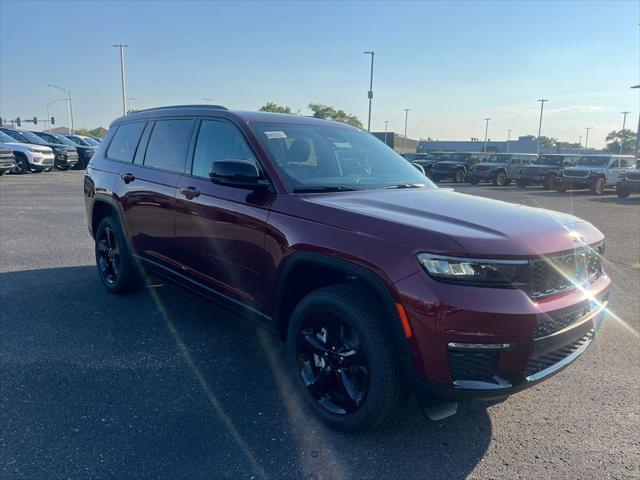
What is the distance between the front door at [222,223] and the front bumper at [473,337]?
121cm

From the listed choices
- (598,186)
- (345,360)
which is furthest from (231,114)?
(598,186)

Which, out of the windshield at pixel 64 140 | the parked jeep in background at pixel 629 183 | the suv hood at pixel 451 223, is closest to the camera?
the suv hood at pixel 451 223

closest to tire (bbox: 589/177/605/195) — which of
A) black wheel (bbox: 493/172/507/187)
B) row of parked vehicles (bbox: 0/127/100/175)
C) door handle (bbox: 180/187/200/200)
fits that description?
black wheel (bbox: 493/172/507/187)

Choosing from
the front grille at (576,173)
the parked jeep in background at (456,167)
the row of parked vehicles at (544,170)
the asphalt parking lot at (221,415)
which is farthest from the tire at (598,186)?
the asphalt parking lot at (221,415)

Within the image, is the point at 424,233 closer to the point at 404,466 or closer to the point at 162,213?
the point at 404,466

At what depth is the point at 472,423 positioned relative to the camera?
3029 millimetres

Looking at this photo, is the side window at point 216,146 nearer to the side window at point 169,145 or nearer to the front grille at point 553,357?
the side window at point 169,145

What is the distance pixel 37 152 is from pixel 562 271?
23.2 metres

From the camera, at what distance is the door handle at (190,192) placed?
12.4 feet

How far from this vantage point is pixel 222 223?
11.6ft

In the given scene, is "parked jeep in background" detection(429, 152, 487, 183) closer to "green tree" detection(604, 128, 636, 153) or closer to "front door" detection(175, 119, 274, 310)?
"front door" detection(175, 119, 274, 310)

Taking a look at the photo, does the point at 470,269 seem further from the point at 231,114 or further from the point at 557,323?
the point at 231,114

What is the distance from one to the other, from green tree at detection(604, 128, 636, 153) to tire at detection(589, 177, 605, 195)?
68.8m

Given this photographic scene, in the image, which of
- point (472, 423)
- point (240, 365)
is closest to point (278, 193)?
point (240, 365)
